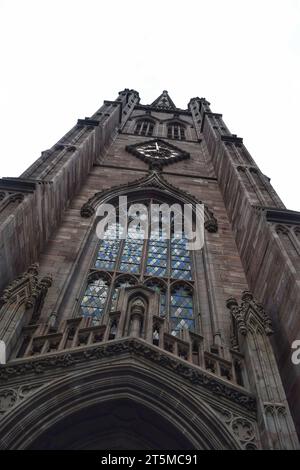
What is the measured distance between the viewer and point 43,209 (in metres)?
10.3

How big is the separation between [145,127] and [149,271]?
16855 mm

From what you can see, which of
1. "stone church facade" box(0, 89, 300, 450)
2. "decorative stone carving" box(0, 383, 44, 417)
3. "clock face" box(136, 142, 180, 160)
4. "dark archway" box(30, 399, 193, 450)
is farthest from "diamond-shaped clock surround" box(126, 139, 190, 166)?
"decorative stone carving" box(0, 383, 44, 417)

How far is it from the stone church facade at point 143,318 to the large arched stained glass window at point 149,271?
0.13ft

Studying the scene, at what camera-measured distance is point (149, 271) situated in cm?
1117

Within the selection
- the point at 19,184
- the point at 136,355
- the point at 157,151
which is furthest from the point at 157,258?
the point at 157,151

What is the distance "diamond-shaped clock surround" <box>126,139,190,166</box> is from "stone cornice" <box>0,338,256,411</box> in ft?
37.8

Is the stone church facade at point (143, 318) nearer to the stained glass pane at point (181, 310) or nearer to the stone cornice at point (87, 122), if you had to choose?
the stained glass pane at point (181, 310)

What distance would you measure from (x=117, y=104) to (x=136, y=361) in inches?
734

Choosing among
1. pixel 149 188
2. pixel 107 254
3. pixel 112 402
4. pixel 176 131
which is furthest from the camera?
pixel 176 131

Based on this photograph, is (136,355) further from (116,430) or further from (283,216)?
(283,216)

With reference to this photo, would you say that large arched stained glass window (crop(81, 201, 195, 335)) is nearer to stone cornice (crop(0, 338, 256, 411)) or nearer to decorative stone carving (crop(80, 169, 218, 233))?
decorative stone carving (crop(80, 169, 218, 233))

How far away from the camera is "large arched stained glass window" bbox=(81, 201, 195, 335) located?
9.59 m

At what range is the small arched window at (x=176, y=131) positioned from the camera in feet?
80.2

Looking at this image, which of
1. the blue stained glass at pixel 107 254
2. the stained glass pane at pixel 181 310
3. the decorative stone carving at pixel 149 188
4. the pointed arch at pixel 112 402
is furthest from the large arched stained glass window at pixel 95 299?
the decorative stone carving at pixel 149 188
